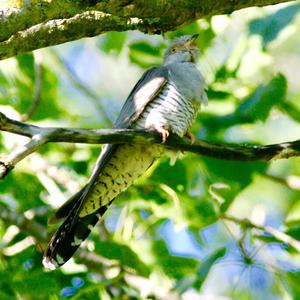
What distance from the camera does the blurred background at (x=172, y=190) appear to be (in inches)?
159

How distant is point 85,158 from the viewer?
4.64 meters

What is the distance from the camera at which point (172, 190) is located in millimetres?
4348

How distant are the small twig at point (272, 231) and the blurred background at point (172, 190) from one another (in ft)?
0.05

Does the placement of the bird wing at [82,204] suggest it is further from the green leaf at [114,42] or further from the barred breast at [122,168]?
the green leaf at [114,42]

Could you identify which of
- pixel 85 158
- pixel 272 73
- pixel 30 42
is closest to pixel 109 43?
pixel 85 158

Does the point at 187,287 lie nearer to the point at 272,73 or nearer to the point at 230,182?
the point at 230,182

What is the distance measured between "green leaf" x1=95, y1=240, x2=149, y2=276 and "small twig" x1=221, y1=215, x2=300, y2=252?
517 mm

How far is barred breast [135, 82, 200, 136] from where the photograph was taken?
12.8 ft

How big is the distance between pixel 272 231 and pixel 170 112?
83 centimetres

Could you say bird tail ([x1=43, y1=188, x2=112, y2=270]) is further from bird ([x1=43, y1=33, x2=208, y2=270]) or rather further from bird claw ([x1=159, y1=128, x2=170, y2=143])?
bird claw ([x1=159, y1=128, x2=170, y2=143])

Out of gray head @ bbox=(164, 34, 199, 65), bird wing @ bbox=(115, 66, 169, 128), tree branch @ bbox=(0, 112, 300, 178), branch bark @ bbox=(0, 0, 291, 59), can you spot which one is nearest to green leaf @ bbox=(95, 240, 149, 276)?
bird wing @ bbox=(115, 66, 169, 128)

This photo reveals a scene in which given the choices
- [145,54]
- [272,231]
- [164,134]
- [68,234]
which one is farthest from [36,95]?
[272,231]

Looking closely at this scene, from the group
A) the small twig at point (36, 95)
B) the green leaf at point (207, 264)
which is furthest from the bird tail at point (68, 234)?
the small twig at point (36, 95)

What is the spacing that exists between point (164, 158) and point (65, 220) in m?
0.94
